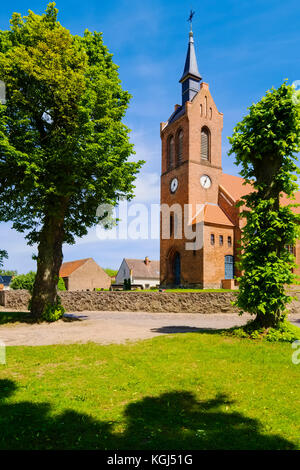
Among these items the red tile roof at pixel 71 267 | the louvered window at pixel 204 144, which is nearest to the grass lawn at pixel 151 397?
the louvered window at pixel 204 144

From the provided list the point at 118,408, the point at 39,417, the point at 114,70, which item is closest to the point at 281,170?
the point at 118,408

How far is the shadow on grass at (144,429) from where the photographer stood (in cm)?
383

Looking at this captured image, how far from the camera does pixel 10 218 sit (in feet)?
55.2

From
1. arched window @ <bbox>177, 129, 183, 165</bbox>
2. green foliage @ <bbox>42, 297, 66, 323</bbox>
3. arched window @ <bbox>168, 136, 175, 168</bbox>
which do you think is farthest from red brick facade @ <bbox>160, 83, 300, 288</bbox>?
green foliage @ <bbox>42, 297, 66, 323</bbox>

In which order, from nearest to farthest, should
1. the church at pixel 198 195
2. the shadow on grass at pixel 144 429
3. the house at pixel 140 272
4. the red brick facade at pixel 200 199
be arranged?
the shadow on grass at pixel 144 429
the red brick facade at pixel 200 199
the church at pixel 198 195
the house at pixel 140 272

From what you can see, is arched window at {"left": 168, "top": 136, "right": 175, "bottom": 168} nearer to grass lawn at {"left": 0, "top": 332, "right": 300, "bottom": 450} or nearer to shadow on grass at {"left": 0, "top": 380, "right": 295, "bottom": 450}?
grass lawn at {"left": 0, "top": 332, "right": 300, "bottom": 450}

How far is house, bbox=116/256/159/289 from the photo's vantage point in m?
64.6

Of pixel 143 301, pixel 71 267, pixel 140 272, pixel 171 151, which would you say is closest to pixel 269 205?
pixel 143 301

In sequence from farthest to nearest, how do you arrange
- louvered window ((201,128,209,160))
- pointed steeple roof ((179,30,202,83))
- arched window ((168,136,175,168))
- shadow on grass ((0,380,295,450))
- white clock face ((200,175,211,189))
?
1. pointed steeple roof ((179,30,202,83))
2. arched window ((168,136,175,168))
3. louvered window ((201,128,209,160))
4. white clock face ((200,175,211,189))
5. shadow on grass ((0,380,295,450))

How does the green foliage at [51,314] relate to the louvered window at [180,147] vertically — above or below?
below

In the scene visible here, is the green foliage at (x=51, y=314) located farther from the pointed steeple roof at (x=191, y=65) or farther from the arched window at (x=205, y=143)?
the pointed steeple roof at (x=191, y=65)

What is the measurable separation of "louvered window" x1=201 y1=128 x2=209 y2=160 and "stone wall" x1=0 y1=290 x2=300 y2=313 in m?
21.8

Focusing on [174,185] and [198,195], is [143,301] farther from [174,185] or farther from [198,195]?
[174,185]

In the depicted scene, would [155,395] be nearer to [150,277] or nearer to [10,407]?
[10,407]
